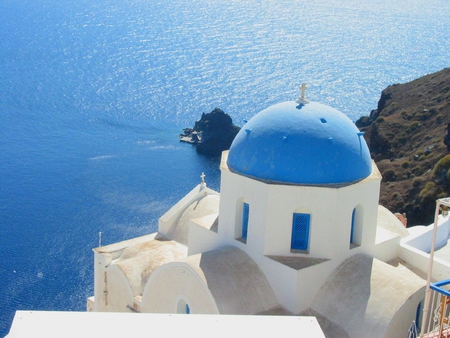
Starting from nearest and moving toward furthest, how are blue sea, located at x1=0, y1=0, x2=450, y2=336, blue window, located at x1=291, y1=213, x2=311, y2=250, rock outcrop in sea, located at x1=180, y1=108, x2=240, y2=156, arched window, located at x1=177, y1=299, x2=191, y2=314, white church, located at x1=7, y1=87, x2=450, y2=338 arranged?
white church, located at x1=7, y1=87, x2=450, y2=338 → blue window, located at x1=291, y1=213, x2=311, y2=250 → arched window, located at x1=177, y1=299, x2=191, y2=314 → blue sea, located at x1=0, y1=0, x2=450, y2=336 → rock outcrop in sea, located at x1=180, y1=108, x2=240, y2=156

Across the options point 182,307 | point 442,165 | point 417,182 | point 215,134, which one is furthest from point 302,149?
point 215,134

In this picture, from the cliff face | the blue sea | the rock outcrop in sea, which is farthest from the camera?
the rock outcrop in sea

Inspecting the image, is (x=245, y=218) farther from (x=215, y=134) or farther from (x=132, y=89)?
(x=132, y=89)

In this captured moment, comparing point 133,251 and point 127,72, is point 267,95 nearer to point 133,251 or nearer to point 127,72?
point 127,72

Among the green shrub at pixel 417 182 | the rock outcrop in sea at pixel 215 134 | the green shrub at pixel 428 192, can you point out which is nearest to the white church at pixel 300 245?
the green shrub at pixel 428 192

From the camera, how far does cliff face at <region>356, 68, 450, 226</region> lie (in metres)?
35.0

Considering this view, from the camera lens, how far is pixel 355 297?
1268 centimetres

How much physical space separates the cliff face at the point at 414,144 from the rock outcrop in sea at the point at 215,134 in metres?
13.1

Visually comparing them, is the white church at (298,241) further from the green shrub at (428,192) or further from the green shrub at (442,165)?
the green shrub at (442,165)

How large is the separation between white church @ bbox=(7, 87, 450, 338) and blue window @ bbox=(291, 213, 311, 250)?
23 millimetres

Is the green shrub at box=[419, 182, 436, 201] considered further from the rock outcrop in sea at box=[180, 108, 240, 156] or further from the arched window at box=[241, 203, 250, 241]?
the rock outcrop in sea at box=[180, 108, 240, 156]

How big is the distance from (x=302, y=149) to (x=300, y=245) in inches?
88.9

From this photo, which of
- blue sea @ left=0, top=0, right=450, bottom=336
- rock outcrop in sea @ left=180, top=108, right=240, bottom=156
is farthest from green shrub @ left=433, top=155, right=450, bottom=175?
rock outcrop in sea @ left=180, top=108, right=240, bottom=156

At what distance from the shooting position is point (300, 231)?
1359 cm
